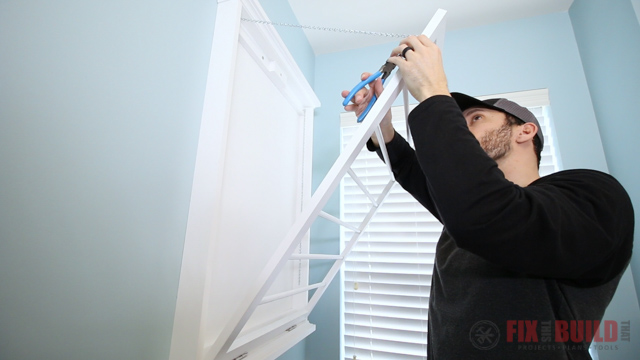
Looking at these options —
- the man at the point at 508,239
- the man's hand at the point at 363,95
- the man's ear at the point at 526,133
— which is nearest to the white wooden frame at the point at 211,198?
the man's hand at the point at 363,95

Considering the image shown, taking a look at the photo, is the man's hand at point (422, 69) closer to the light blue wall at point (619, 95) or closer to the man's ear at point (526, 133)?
the man's ear at point (526, 133)

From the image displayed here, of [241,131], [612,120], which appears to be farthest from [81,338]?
[612,120]

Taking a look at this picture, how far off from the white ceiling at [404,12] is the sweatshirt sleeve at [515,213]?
1.20 m

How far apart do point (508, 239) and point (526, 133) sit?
1.29ft

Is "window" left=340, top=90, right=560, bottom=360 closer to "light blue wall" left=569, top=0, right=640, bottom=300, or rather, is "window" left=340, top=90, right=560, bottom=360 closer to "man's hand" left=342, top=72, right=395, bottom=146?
"light blue wall" left=569, top=0, right=640, bottom=300

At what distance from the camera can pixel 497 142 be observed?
0.63 metres

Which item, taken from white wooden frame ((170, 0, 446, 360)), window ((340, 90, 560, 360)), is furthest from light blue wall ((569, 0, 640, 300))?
white wooden frame ((170, 0, 446, 360))

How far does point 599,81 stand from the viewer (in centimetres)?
117

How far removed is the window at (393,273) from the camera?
1255 mm

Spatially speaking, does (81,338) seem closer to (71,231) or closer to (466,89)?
(71,231)

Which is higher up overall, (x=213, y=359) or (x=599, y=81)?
(x=599, y=81)

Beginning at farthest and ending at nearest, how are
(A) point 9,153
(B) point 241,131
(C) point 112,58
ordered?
(B) point 241,131, (C) point 112,58, (A) point 9,153

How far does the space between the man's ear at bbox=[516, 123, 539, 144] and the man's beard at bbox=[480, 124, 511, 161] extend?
2 centimetres

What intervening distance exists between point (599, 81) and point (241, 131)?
5.12 feet
